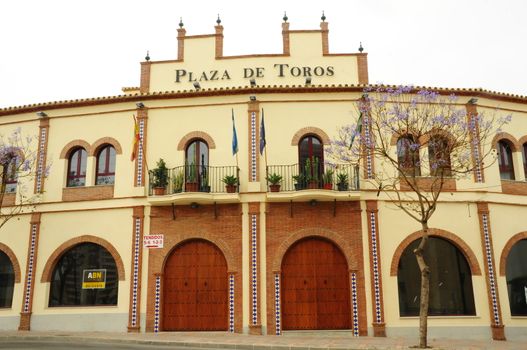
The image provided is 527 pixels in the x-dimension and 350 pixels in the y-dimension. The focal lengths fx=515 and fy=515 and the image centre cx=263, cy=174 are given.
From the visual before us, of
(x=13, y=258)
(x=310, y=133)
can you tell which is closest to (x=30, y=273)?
(x=13, y=258)

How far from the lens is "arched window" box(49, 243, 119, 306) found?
58.0 ft

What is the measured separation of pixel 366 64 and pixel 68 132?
37.5 ft

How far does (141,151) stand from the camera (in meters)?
18.4

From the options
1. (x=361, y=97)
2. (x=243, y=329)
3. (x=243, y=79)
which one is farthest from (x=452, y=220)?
(x=243, y=79)

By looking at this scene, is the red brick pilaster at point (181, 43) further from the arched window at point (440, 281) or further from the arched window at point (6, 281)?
the arched window at point (440, 281)

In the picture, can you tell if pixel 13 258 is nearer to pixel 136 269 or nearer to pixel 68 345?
pixel 136 269

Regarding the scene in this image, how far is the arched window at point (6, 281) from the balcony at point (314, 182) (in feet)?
32.1

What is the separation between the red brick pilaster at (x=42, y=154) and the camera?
61.5 ft

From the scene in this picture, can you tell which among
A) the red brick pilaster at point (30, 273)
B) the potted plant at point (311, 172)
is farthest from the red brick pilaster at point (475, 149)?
the red brick pilaster at point (30, 273)

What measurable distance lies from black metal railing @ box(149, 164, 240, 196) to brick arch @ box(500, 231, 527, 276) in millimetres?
9246

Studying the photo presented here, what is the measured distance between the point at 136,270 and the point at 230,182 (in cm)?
435

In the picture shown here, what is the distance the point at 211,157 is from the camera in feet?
59.5

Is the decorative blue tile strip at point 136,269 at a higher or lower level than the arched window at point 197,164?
lower

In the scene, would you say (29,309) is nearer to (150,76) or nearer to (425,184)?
(150,76)
